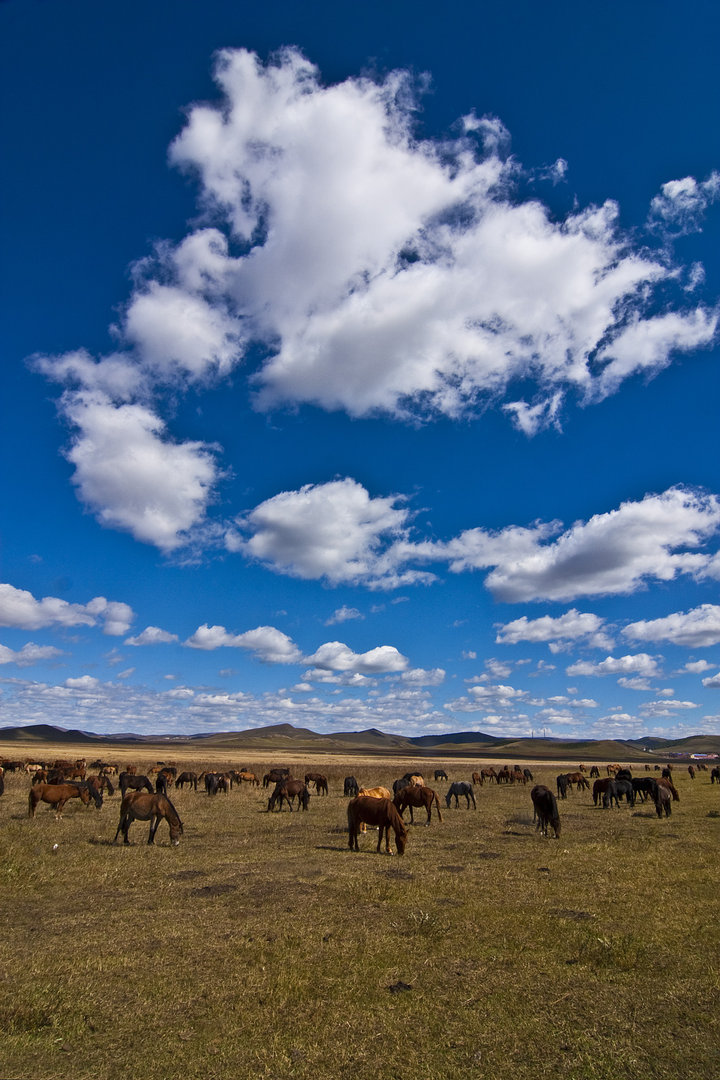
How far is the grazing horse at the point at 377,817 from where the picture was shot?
1819 cm

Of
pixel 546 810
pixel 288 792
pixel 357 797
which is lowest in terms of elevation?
pixel 288 792

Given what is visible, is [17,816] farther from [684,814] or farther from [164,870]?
[684,814]

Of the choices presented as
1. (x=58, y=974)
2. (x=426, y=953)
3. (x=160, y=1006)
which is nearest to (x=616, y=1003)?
(x=426, y=953)

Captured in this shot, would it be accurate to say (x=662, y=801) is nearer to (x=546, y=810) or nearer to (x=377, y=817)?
(x=546, y=810)

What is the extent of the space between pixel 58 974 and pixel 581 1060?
7419 mm

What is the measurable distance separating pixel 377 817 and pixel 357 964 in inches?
384

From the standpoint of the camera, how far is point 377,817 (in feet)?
61.0

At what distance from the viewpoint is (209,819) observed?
25.9 m

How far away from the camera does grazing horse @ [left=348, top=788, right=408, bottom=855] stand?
18.2 m

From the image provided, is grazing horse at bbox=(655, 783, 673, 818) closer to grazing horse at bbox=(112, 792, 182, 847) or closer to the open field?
the open field

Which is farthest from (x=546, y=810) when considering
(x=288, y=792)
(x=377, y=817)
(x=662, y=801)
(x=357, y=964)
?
(x=357, y=964)

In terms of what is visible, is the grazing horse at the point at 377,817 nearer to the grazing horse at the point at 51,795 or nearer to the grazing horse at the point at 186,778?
the grazing horse at the point at 51,795

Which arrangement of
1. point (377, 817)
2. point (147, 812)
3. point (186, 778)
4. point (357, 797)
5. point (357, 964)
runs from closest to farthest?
point (357, 964) → point (377, 817) → point (357, 797) → point (147, 812) → point (186, 778)

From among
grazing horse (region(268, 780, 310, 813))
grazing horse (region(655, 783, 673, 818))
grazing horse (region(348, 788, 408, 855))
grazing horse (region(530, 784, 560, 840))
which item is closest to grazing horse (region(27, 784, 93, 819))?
grazing horse (region(268, 780, 310, 813))
